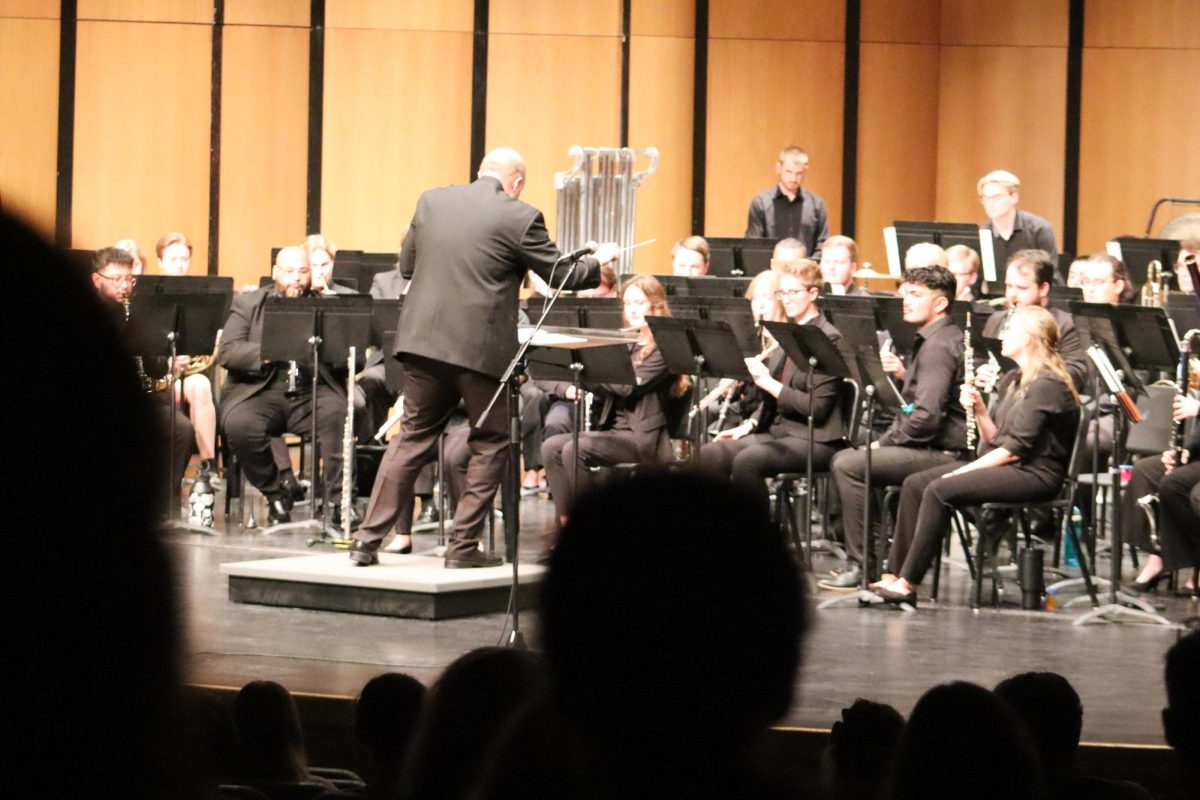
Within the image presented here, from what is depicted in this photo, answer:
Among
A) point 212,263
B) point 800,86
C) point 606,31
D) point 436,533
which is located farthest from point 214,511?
point 800,86

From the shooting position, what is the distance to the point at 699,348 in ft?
23.1

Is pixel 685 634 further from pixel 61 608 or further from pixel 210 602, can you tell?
pixel 210 602

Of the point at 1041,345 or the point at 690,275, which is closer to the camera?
the point at 1041,345

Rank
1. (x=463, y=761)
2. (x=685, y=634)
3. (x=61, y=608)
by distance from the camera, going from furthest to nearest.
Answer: (x=463, y=761) < (x=685, y=634) < (x=61, y=608)

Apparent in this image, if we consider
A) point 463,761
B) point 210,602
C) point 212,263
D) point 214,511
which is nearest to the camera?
point 463,761

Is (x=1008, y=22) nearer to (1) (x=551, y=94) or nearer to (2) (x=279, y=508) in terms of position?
(1) (x=551, y=94)

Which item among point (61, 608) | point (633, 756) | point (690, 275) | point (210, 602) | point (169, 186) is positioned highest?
point (169, 186)

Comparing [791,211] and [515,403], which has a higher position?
[791,211]

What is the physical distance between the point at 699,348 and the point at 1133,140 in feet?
24.2

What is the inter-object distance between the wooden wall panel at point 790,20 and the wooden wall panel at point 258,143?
3.50 meters

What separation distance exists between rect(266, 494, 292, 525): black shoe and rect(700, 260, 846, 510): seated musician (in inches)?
92.2

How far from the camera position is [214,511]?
9148 mm

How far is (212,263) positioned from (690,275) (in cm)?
454

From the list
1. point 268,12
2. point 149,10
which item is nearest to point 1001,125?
point 268,12
